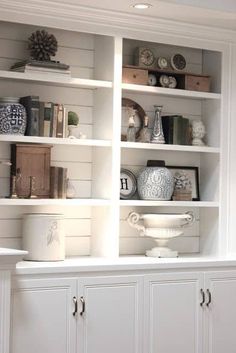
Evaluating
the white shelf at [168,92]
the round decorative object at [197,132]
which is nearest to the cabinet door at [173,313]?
the round decorative object at [197,132]

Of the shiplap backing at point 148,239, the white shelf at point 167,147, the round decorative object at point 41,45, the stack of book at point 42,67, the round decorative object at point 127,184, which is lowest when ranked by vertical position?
the shiplap backing at point 148,239

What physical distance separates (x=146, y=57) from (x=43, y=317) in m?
1.74

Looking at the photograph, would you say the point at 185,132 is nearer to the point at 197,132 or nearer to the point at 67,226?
the point at 197,132

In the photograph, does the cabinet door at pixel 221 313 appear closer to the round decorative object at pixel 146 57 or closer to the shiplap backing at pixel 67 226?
the shiplap backing at pixel 67 226

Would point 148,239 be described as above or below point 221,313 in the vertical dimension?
above

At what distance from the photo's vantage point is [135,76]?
4.32 m

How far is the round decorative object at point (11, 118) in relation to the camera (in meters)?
3.86

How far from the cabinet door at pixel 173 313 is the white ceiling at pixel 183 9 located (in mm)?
1490

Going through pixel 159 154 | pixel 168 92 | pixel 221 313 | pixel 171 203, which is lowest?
pixel 221 313

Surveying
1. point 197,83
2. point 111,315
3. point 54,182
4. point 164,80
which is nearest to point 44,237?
point 54,182

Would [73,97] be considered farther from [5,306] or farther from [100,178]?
→ [5,306]

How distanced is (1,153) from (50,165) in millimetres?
287

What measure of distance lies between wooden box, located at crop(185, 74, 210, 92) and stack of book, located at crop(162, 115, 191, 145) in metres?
0.20

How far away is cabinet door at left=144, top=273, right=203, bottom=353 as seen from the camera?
397 cm
